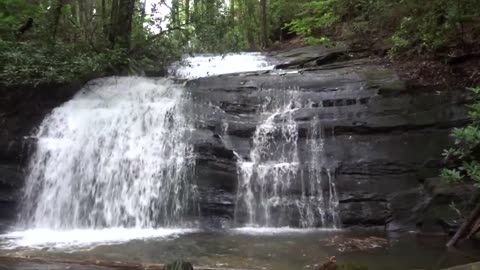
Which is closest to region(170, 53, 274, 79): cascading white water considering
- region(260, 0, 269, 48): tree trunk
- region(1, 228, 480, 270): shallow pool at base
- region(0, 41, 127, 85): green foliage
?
region(0, 41, 127, 85): green foliage

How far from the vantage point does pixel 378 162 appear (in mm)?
9938

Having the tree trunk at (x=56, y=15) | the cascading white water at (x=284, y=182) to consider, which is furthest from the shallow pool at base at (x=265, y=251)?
the tree trunk at (x=56, y=15)

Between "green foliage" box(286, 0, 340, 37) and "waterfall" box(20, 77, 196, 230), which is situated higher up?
"green foliage" box(286, 0, 340, 37)

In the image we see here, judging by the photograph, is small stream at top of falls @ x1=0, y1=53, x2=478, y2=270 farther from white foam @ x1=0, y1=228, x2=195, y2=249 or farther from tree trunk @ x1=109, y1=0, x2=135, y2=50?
tree trunk @ x1=109, y1=0, x2=135, y2=50

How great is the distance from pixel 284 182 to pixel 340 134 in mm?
1585

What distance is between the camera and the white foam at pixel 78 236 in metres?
8.33

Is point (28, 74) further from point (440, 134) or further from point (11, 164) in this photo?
point (440, 134)

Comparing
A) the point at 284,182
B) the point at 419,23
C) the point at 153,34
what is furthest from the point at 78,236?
the point at 419,23

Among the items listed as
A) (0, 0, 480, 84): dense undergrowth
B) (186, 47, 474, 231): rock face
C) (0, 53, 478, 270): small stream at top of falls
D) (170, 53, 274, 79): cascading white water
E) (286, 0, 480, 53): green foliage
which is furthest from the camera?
(170, 53, 274, 79): cascading white water

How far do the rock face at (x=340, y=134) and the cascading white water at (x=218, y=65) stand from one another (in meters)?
3.08

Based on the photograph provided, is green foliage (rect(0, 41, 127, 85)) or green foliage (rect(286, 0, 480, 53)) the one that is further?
green foliage (rect(0, 41, 127, 85))

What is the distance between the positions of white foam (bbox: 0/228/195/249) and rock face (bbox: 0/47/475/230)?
1.04m

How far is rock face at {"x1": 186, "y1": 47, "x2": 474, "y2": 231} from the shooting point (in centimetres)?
941

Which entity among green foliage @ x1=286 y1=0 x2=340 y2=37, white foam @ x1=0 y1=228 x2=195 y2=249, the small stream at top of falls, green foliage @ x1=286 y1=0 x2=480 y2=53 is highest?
green foliage @ x1=286 y1=0 x2=340 y2=37
